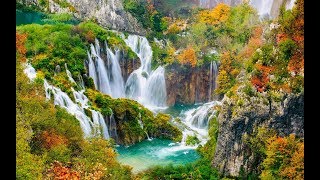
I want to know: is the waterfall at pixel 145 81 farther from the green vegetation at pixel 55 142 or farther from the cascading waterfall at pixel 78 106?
the green vegetation at pixel 55 142

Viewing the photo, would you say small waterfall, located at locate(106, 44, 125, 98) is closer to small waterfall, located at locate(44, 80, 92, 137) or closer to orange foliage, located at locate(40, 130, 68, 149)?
small waterfall, located at locate(44, 80, 92, 137)

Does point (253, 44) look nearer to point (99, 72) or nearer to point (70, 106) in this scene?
point (99, 72)

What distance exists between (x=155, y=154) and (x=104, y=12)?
2.11 metres

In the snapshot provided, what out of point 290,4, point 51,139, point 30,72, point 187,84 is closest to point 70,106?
point 51,139

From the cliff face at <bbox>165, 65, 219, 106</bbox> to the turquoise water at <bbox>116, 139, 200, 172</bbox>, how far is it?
639 millimetres

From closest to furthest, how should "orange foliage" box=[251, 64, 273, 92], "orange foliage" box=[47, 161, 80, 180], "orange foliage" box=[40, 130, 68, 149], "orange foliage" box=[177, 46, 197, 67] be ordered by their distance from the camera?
"orange foliage" box=[47, 161, 80, 180] → "orange foliage" box=[40, 130, 68, 149] → "orange foliage" box=[251, 64, 273, 92] → "orange foliage" box=[177, 46, 197, 67]

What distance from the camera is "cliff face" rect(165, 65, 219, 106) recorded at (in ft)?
22.5

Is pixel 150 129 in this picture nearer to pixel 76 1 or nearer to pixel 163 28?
pixel 163 28

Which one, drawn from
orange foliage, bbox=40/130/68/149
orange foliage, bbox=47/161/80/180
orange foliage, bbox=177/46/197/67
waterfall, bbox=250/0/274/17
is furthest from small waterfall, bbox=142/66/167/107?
waterfall, bbox=250/0/274/17

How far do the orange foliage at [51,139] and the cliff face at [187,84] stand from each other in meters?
1.59

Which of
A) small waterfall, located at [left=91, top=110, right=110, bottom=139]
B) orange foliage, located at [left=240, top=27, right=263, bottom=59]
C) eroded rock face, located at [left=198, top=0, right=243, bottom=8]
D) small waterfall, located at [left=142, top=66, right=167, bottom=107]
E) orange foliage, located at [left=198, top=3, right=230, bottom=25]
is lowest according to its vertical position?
small waterfall, located at [left=91, top=110, right=110, bottom=139]

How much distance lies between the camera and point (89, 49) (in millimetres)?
6855

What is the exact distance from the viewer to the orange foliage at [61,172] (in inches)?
235


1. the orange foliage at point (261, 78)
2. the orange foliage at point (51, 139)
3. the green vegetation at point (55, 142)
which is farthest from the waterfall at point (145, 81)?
the orange foliage at point (261, 78)
